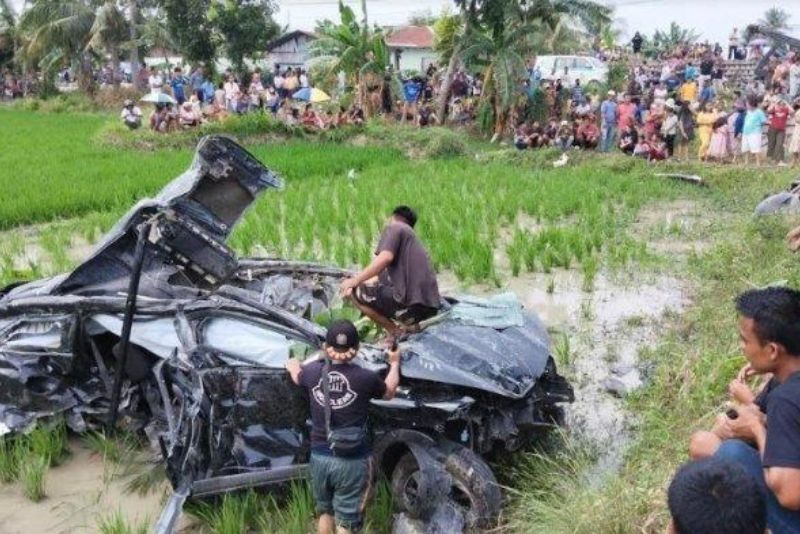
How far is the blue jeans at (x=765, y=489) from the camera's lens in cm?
279

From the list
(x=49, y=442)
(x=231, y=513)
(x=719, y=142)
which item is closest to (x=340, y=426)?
(x=231, y=513)

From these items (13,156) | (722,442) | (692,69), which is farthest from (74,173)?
(692,69)

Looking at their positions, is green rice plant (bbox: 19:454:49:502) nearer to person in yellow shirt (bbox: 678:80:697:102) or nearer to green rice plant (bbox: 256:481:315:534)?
green rice plant (bbox: 256:481:315:534)

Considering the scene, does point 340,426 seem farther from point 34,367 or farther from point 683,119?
point 683,119

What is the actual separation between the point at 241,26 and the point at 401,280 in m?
23.2

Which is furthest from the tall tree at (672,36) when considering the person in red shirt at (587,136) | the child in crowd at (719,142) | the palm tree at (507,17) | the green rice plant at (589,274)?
the green rice plant at (589,274)

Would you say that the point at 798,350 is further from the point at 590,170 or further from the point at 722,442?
the point at 590,170

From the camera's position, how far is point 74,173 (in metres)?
15.8

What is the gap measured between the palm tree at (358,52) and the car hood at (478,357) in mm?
18439

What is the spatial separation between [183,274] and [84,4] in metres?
31.1

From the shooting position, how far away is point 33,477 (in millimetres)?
4961

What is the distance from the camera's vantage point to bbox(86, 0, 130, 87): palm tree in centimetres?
3095

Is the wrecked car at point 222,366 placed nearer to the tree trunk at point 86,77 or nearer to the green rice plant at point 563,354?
the green rice plant at point 563,354

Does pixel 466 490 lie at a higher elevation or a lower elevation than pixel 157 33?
lower
